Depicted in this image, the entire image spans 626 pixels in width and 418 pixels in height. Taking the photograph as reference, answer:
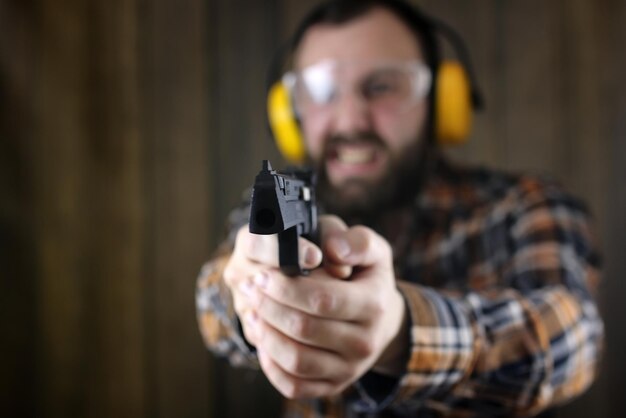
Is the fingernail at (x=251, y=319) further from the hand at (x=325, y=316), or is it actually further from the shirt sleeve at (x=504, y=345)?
the shirt sleeve at (x=504, y=345)

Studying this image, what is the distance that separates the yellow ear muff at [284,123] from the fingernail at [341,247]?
15.0 inches

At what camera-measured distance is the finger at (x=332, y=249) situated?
14.4 inches

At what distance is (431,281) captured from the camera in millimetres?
753

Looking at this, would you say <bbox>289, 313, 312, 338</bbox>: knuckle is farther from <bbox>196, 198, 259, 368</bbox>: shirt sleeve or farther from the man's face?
the man's face

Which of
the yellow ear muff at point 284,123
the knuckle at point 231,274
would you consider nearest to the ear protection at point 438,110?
the yellow ear muff at point 284,123

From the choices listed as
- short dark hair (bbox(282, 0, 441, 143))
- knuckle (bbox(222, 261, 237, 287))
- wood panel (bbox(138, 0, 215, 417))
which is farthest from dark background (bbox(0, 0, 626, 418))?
knuckle (bbox(222, 261, 237, 287))

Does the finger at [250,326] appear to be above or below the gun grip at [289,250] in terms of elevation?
below

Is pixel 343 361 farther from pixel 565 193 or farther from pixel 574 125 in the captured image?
pixel 574 125

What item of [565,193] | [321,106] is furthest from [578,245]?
[321,106]

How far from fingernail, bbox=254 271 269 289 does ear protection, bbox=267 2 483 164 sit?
0.39 m

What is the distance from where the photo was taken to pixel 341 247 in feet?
1.20

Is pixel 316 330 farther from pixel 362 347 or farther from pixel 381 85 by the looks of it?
pixel 381 85

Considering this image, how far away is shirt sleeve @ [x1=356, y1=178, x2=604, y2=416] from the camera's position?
18.3 inches

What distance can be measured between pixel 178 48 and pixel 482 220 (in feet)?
2.02
